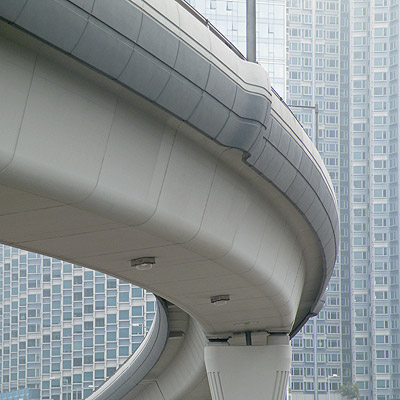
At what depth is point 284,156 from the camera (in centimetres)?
1052

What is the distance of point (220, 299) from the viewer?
13.3 metres

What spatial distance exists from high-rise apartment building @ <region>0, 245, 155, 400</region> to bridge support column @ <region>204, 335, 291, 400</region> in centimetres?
1354

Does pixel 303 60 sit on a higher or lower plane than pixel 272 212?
higher

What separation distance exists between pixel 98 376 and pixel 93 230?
91.9 feet

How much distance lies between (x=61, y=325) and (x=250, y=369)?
23.9 meters

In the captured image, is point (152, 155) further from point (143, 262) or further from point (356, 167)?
point (356, 167)

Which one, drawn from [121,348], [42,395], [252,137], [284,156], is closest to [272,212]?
[284,156]

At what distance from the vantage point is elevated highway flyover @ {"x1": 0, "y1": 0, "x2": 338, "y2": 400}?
21.7 feet

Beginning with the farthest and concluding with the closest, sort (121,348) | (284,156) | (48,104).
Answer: (121,348) < (284,156) < (48,104)

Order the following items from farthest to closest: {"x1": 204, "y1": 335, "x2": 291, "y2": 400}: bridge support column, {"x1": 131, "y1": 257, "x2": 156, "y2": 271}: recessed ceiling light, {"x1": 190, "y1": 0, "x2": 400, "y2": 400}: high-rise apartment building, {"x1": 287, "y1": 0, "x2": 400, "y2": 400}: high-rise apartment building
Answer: {"x1": 287, "y1": 0, "x2": 400, "y2": 400}: high-rise apartment building < {"x1": 190, "y1": 0, "x2": 400, "y2": 400}: high-rise apartment building < {"x1": 204, "y1": 335, "x2": 291, "y2": 400}: bridge support column < {"x1": 131, "y1": 257, "x2": 156, "y2": 271}: recessed ceiling light

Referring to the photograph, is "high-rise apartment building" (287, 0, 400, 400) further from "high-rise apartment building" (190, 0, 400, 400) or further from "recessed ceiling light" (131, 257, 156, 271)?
"recessed ceiling light" (131, 257, 156, 271)

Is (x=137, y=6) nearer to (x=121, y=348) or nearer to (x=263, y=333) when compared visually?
(x=263, y=333)

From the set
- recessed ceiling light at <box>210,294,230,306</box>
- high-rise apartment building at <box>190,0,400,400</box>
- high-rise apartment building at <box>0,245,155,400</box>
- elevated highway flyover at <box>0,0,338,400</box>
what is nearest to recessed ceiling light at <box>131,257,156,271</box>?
elevated highway flyover at <box>0,0,338,400</box>

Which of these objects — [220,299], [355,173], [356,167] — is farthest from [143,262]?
[356,167]
